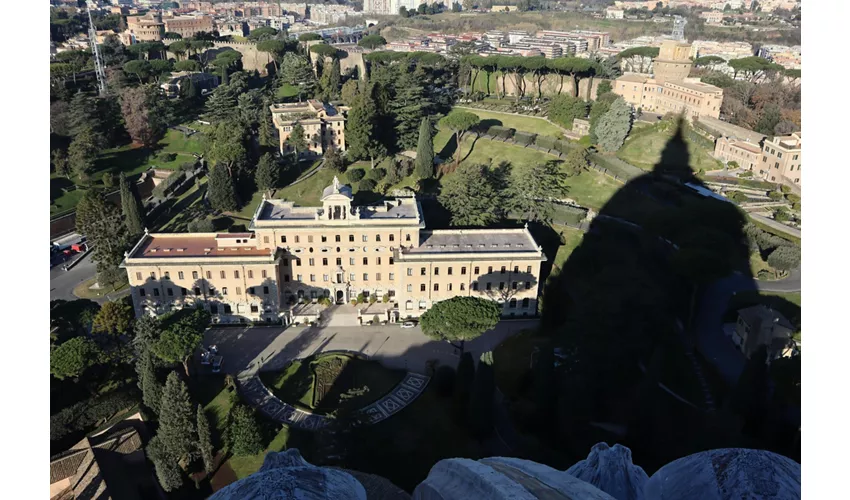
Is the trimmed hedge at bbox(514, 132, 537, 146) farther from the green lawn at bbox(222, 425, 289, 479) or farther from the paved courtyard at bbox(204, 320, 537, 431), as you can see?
the green lawn at bbox(222, 425, 289, 479)

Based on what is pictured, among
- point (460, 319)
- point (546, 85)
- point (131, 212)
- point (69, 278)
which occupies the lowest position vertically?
point (69, 278)

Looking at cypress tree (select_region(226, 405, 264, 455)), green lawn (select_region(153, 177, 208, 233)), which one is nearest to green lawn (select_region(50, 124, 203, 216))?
green lawn (select_region(153, 177, 208, 233))

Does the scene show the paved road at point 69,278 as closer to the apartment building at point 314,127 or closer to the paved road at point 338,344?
the paved road at point 338,344

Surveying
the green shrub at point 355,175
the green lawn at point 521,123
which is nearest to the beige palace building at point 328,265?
the green shrub at point 355,175

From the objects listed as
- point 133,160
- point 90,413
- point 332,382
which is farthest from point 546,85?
point 90,413

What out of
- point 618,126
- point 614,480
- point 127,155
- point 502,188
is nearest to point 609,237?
point 502,188

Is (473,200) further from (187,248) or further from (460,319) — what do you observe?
(187,248)
